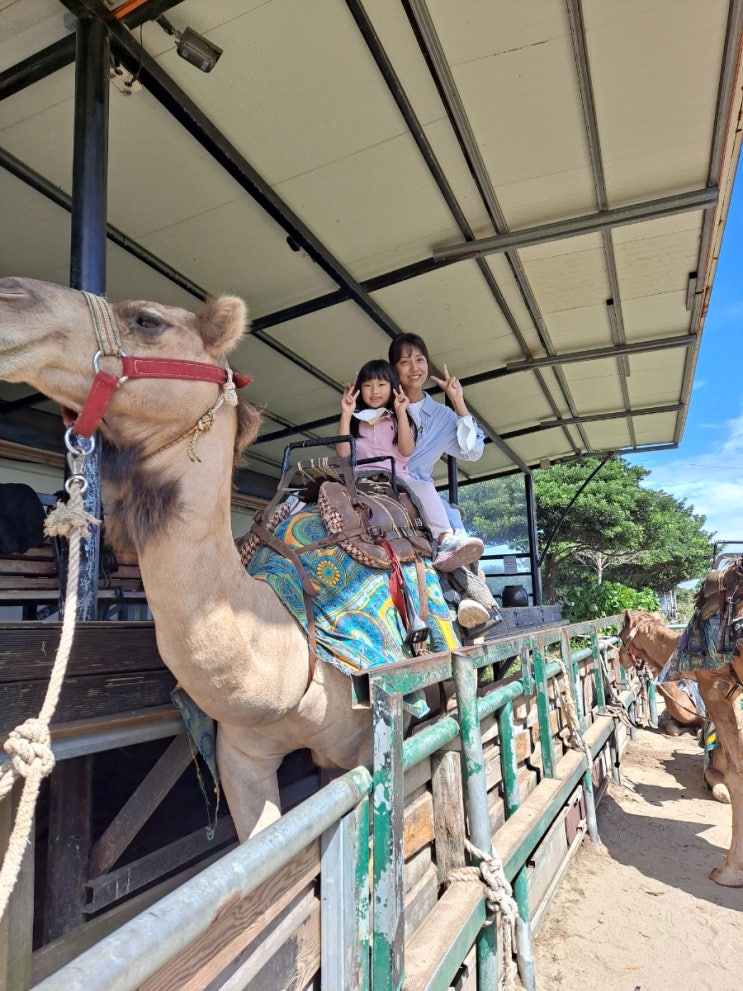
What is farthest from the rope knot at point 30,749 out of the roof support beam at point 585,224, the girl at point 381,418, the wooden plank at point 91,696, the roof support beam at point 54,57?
the roof support beam at point 585,224

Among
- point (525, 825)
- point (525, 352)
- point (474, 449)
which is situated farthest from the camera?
point (525, 352)

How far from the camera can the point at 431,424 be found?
380 cm

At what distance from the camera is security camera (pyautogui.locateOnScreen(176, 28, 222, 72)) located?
2.73 metres

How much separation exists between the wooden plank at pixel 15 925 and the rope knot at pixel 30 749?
1.93 ft

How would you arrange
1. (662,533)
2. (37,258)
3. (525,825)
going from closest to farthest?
(525,825) < (37,258) < (662,533)

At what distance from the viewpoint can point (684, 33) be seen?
3.00 meters

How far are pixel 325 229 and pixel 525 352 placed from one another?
109 inches

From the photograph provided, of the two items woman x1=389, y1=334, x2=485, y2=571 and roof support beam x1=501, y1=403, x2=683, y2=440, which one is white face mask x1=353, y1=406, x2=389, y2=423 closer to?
woman x1=389, y1=334, x2=485, y2=571

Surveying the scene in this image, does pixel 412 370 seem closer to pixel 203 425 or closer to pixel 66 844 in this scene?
pixel 203 425

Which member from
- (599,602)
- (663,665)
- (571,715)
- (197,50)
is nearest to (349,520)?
(197,50)

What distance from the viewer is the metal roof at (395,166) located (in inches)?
114

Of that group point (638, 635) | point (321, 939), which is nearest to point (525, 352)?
point (638, 635)

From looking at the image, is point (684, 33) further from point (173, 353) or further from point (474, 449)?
point (173, 353)

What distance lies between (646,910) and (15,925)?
3.58m
